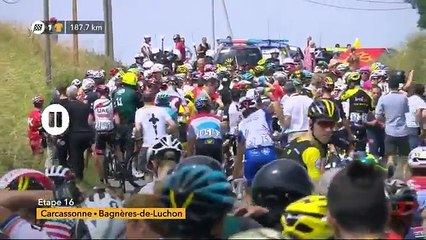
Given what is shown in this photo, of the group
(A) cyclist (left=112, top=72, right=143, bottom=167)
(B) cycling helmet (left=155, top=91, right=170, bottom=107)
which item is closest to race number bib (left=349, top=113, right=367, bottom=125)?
(A) cyclist (left=112, top=72, right=143, bottom=167)

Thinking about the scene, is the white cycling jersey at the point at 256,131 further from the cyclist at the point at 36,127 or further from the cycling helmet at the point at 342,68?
the cycling helmet at the point at 342,68

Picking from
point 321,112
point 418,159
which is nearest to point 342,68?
point 418,159

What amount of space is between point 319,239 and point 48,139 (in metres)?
12.2

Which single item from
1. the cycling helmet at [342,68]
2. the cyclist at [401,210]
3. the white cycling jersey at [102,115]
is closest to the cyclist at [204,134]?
the white cycling jersey at [102,115]

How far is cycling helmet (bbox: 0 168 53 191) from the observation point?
228 inches

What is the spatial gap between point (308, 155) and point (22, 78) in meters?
23.0

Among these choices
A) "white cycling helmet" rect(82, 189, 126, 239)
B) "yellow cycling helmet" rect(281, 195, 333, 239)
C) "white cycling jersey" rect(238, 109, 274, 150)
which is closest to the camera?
"yellow cycling helmet" rect(281, 195, 333, 239)

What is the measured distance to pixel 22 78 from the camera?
30.0 metres

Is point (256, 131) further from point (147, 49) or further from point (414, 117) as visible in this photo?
point (147, 49)

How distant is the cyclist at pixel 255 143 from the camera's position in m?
11.8

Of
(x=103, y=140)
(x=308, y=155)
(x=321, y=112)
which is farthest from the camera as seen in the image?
(x=103, y=140)

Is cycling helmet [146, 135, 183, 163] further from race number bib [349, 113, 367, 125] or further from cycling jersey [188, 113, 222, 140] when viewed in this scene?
race number bib [349, 113, 367, 125]

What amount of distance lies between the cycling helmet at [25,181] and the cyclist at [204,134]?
6.97 metres

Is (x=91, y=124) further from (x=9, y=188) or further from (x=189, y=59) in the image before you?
(x=189, y=59)
